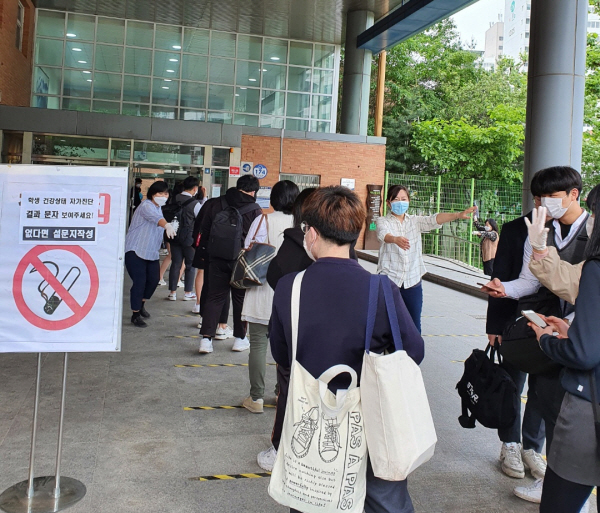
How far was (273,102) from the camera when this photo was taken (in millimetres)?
23172

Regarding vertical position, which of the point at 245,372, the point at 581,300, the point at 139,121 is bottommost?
the point at 245,372

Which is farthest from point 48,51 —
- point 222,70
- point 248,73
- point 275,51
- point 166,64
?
point 275,51

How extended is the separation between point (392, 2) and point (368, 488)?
19544 millimetres

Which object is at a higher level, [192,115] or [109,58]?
[109,58]

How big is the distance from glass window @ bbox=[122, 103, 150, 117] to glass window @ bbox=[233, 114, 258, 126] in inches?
117

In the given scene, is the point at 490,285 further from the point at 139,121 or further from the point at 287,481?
the point at 139,121

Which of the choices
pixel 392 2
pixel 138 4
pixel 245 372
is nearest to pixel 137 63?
pixel 138 4

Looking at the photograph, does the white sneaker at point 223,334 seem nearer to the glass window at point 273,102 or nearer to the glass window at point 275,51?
the glass window at point 273,102

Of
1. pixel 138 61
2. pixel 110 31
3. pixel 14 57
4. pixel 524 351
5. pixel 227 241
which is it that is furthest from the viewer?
pixel 138 61

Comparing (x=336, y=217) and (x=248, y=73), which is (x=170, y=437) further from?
(x=248, y=73)

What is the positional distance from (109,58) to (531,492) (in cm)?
2109

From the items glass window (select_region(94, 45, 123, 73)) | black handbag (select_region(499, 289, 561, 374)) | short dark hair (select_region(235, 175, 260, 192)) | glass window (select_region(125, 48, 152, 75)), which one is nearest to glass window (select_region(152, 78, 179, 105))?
glass window (select_region(125, 48, 152, 75))

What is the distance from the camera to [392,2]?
19.8 meters

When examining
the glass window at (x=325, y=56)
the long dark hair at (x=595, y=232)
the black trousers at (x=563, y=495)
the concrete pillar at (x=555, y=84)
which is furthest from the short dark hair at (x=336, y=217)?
the glass window at (x=325, y=56)
